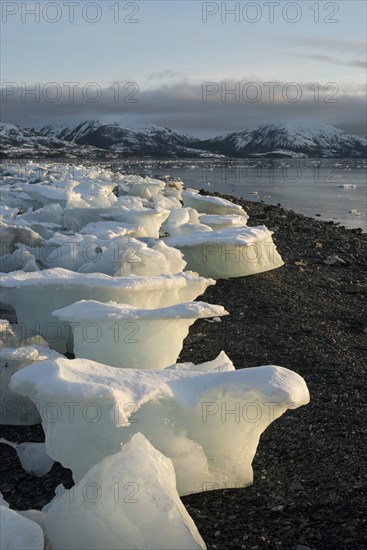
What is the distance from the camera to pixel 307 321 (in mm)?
6461

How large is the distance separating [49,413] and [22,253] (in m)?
4.10

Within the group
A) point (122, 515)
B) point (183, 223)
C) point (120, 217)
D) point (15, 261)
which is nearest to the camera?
point (122, 515)

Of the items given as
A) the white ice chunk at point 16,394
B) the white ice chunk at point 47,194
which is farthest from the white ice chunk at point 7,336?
the white ice chunk at point 47,194

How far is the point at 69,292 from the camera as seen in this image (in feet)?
15.9

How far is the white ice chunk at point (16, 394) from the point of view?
4.02 m

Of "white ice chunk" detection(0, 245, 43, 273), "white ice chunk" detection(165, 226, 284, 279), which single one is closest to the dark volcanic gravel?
"white ice chunk" detection(165, 226, 284, 279)

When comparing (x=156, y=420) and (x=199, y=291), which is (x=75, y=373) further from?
(x=199, y=291)

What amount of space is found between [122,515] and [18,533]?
0.38 metres

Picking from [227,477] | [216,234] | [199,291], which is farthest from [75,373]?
[216,234]

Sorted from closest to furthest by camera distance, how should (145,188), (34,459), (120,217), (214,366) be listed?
(214,366) < (34,459) < (120,217) < (145,188)

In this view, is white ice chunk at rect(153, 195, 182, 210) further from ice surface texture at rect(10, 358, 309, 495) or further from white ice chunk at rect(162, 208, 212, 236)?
ice surface texture at rect(10, 358, 309, 495)

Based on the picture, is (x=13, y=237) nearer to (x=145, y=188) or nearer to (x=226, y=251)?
(x=226, y=251)

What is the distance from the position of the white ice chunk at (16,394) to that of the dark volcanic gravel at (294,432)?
0.07 meters

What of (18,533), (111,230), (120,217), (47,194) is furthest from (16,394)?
(47,194)
